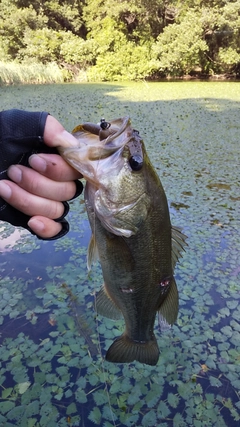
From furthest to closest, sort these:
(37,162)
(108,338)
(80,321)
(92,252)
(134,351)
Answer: (80,321) → (108,338) → (134,351) → (92,252) → (37,162)

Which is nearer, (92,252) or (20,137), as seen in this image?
(20,137)

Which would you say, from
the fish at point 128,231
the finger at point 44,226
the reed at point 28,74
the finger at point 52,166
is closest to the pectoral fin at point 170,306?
the fish at point 128,231

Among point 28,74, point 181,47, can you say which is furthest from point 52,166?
point 181,47

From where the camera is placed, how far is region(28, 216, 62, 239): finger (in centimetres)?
127

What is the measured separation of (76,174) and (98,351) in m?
1.36

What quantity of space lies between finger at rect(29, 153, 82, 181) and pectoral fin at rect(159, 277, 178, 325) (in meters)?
0.66

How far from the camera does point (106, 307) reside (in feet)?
5.17

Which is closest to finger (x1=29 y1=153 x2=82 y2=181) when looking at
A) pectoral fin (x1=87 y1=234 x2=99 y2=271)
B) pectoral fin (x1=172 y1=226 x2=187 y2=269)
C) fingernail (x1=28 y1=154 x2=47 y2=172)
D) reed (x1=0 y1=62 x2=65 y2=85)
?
fingernail (x1=28 y1=154 x2=47 y2=172)

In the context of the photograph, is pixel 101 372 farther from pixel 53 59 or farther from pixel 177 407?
pixel 53 59

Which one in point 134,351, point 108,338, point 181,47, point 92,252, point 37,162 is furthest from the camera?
point 181,47

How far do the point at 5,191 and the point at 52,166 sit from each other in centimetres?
18

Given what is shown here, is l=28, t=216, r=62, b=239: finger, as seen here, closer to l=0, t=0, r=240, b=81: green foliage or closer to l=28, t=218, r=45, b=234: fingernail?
l=28, t=218, r=45, b=234: fingernail

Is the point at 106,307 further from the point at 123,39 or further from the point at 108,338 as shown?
the point at 123,39

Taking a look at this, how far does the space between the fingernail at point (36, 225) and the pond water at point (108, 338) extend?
A: 3.70 feet
